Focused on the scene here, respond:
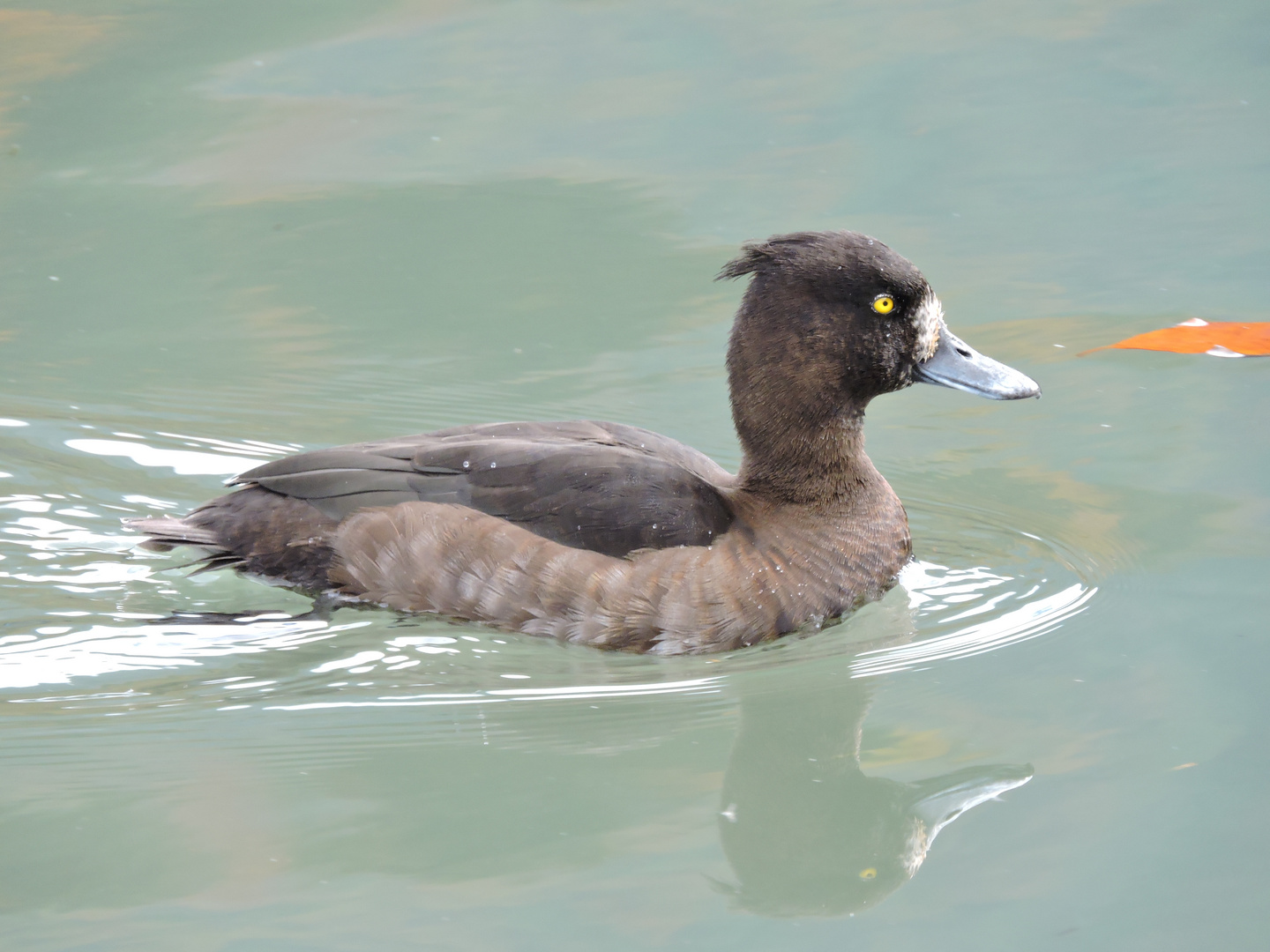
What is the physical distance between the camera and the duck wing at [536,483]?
14.5 ft

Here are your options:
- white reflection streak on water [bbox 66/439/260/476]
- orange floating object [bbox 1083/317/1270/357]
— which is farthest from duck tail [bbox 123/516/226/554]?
orange floating object [bbox 1083/317/1270/357]

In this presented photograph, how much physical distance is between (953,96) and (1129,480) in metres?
3.55

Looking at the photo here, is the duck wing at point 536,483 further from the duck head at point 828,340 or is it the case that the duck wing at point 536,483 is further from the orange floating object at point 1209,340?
the orange floating object at point 1209,340

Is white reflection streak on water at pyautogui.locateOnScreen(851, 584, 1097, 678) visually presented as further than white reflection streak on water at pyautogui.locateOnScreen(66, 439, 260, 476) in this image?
No

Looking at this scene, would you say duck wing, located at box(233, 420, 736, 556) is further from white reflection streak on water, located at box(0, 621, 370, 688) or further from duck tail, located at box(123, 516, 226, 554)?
white reflection streak on water, located at box(0, 621, 370, 688)

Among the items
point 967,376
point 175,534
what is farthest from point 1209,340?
point 175,534

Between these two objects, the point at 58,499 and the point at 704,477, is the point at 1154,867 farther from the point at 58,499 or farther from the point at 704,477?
the point at 58,499

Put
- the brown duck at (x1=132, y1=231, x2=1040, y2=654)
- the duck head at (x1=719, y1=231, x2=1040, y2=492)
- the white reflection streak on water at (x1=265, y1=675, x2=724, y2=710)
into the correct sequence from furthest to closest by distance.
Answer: the duck head at (x1=719, y1=231, x2=1040, y2=492) → the brown duck at (x1=132, y1=231, x2=1040, y2=654) → the white reflection streak on water at (x1=265, y1=675, x2=724, y2=710)

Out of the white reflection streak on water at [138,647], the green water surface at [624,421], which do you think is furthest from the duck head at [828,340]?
the white reflection streak on water at [138,647]

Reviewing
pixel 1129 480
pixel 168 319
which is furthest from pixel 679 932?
pixel 168 319

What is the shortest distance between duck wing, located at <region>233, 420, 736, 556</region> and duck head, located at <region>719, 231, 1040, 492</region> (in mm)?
334

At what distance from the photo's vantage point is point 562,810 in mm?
3439

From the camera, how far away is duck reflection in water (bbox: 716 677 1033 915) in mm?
3211

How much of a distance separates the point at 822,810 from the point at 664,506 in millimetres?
1204
